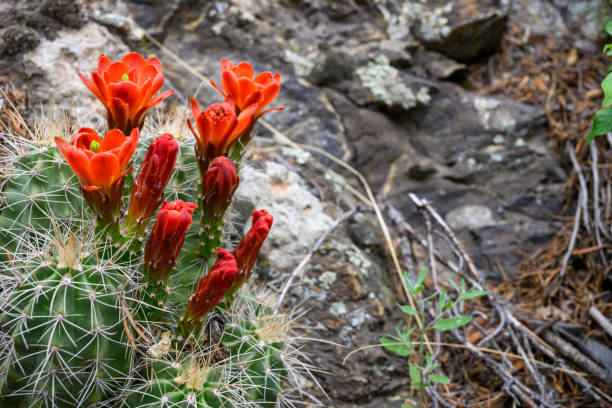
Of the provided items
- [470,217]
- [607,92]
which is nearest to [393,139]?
[470,217]

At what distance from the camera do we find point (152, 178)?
138cm

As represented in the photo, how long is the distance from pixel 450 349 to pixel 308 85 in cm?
182

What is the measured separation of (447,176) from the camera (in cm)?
306

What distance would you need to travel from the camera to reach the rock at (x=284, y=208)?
7.77 ft

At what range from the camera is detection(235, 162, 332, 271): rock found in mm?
2367

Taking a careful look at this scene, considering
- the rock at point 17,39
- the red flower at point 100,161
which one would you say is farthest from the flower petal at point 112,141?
the rock at point 17,39

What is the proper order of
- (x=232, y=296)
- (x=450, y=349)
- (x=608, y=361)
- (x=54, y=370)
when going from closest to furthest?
(x=54, y=370) → (x=232, y=296) → (x=608, y=361) → (x=450, y=349)

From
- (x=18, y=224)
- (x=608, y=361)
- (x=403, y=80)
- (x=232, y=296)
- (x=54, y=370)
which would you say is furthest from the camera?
(x=403, y=80)

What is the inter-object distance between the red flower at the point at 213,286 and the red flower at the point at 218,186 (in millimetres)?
204

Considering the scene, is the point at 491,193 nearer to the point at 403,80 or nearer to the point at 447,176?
the point at 447,176

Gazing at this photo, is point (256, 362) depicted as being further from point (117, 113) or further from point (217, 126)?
point (117, 113)

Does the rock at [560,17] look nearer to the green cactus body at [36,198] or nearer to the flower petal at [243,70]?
the flower petal at [243,70]

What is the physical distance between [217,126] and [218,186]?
180mm

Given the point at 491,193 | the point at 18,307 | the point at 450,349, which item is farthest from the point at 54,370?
the point at 491,193
